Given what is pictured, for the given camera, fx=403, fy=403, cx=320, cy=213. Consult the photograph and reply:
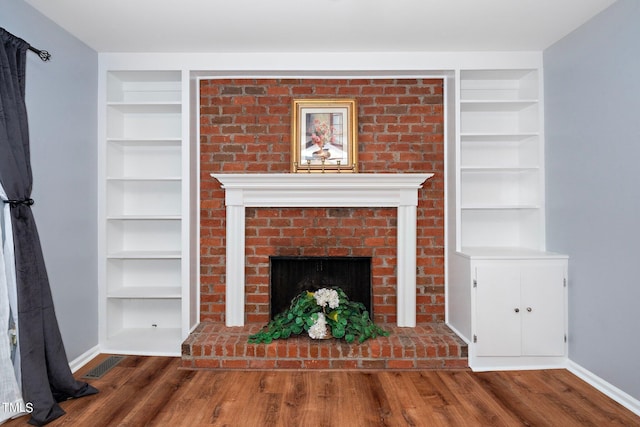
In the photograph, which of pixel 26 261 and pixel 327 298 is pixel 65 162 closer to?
pixel 26 261

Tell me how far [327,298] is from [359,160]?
46.6 inches

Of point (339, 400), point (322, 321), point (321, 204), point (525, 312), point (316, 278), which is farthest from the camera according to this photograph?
point (316, 278)

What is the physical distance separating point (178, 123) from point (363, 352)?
2.44 metres

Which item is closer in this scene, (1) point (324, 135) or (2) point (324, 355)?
(2) point (324, 355)

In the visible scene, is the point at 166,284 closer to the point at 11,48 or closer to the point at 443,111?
the point at 11,48

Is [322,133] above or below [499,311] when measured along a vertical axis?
above

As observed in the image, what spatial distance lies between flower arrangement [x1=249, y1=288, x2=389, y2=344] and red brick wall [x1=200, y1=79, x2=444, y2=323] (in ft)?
1.10

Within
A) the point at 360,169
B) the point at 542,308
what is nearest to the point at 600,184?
the point at 542,308

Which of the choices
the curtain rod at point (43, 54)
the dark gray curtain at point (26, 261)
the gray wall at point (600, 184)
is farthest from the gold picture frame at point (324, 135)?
the dark gray curtain at point (26, 261)

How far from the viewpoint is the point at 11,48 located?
2.23 metres

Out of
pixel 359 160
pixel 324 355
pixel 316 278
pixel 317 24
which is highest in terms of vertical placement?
pixel 317 24

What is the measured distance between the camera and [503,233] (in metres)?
3.48

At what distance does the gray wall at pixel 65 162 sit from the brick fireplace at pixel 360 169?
32.9 inches

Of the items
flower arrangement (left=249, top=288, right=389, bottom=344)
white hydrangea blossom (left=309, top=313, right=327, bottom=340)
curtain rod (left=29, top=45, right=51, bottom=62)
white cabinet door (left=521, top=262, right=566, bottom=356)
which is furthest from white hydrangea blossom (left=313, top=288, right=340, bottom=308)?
curtain rod (left=29, top=45, right=51, bottom=62)
